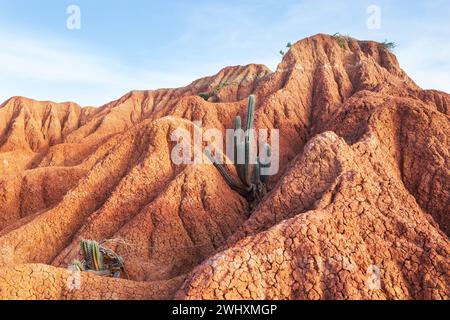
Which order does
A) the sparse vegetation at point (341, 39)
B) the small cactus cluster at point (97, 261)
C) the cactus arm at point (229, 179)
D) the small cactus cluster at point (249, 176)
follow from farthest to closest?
the sparse vegetation at point (341, 39) < the cactus arm at point (229, 179) < the small cactus cluster at point (249, 176) < the small cactus cluster at point (97, 261)

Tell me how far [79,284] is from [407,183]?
805cm

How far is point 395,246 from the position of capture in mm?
5773

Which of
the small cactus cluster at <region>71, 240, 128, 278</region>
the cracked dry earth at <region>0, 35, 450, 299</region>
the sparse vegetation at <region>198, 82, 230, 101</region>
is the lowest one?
the small cactus cluster at <region>71, 240, 128, 278</region>

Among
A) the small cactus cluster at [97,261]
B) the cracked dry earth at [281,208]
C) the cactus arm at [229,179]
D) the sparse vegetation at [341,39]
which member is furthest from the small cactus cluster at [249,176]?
the sparse vegetation at [341,39]

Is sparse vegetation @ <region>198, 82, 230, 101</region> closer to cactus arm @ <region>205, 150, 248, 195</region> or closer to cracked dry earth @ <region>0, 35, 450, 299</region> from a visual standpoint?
cracked dry earth @ <region>0, 35, 450, 299</region>

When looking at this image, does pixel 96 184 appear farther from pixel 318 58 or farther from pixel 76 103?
pixel 76 103

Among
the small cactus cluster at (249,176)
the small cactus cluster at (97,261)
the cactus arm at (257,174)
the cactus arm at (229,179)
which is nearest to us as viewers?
the small cactus cluster at (97,261)

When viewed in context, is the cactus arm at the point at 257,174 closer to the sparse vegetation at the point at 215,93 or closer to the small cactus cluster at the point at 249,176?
the small cactus cluster at the point at 249,176

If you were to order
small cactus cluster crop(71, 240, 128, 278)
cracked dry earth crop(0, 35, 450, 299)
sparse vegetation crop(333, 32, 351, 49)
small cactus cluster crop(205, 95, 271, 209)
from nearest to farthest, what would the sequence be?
cracked dry earth crop(0, 35, 450, 299)
small cactus cluster crop(71, 240, 128, 278)
small cactus cluster crop(205, 95, 271, 209)
sparse vegetation crop(333, 32, 351, 49)

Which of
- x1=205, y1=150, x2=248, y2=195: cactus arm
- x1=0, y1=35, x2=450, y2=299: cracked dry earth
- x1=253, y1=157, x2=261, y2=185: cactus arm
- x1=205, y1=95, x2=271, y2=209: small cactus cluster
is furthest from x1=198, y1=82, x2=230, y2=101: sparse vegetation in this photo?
x1=253, y1=157, x2=261, y2=185: cactus arm

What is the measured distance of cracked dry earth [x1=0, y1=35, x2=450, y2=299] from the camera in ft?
17.2

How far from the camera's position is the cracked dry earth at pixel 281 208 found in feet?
17.2

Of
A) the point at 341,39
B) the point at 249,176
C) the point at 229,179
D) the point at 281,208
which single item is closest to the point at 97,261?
the point at 281,208

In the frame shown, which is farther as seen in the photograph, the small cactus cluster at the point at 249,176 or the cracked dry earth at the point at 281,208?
the small cactus cluster at the point at 249,176
